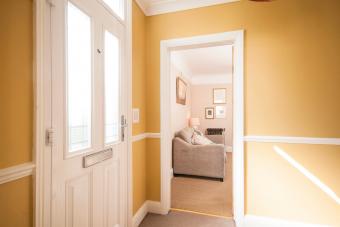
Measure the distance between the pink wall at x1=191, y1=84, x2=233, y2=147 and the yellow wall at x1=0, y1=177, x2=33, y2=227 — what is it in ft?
19.7

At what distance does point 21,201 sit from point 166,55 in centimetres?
202

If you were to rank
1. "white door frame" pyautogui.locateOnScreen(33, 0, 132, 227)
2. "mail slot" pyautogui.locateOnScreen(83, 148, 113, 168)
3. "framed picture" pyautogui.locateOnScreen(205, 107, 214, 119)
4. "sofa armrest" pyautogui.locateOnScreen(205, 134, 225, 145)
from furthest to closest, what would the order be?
1. "framed picture" pyautogui.locateOnScreen(205, 107, 214, 119)
2. "sofa armrest" pyautogui.locateOnScreen(205, 134, 225, 145)
3. "mail slot" pyautogui.locateOnScreen(83, 148, 113, 168)
4. "white door frame" pyautogui.locateOnScreen(33, 0, 132, 227)

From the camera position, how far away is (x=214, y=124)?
659 cm

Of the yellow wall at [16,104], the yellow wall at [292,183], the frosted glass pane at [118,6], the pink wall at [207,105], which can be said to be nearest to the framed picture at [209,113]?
the pink wall at [207,105]

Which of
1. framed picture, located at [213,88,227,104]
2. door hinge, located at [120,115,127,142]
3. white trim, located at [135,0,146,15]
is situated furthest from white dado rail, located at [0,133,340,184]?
framed picture, located at [213,88,227,104]

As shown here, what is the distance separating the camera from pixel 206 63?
205 inches

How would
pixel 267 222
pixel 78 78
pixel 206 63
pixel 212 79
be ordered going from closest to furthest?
pixel 78 78, pixel 267 222, pixel 206 63, pixel 212 79

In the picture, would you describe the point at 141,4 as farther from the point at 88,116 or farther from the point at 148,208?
the point at 148,208

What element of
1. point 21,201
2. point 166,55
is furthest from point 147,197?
point 166,55

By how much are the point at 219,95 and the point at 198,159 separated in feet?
11.6

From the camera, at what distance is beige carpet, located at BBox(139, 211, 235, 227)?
219 cm

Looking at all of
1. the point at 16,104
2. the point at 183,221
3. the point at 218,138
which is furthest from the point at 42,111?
the point at 218,138

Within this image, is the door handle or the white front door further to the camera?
the door handle

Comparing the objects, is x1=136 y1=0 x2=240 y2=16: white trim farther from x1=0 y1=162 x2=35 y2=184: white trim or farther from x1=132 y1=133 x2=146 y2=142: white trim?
x1=0 y1=162 x2=35 y2=184: white trim
